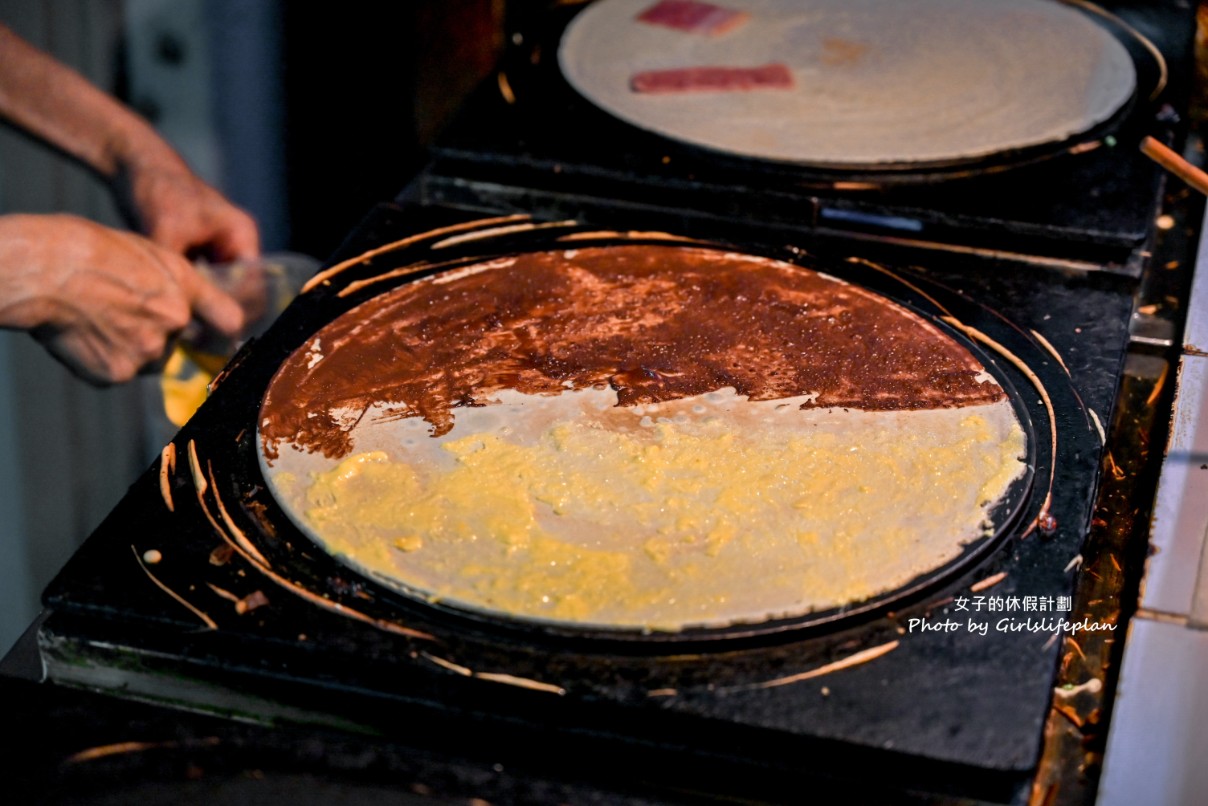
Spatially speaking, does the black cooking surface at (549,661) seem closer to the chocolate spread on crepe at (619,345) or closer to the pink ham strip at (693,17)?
the chocolate spread on crepe at (619,345)

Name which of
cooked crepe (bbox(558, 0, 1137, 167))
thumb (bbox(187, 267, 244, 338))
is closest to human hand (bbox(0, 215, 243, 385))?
thumb (bbox(187, 267, 244, 338))

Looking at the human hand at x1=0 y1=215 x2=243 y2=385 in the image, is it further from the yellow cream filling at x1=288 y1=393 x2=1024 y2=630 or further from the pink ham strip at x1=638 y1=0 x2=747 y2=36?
the pink ham strip at x1=638 y1=0 x2=747 y2=36

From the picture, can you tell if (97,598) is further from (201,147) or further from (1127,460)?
(201,147)

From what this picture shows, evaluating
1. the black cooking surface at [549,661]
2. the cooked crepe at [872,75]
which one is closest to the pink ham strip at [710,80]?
the cooked crepe at [872,75]

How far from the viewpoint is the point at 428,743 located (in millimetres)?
1034

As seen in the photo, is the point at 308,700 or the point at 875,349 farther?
the point at 875,349

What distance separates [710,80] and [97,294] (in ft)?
3.20

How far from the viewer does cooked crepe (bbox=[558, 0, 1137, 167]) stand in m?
1.79

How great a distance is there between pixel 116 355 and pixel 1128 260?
136 centimetres

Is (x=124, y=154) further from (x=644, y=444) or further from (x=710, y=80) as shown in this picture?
(x=644, y=444)

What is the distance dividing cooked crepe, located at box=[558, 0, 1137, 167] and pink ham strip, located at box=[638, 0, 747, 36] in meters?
0.02

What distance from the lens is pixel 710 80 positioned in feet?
6.41

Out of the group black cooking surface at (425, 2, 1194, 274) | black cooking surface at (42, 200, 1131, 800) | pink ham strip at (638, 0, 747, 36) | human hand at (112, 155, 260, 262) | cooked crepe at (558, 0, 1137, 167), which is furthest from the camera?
pink ham strip at (638, 0, 747, 36)

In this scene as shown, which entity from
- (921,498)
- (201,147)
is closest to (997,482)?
(921,498)
